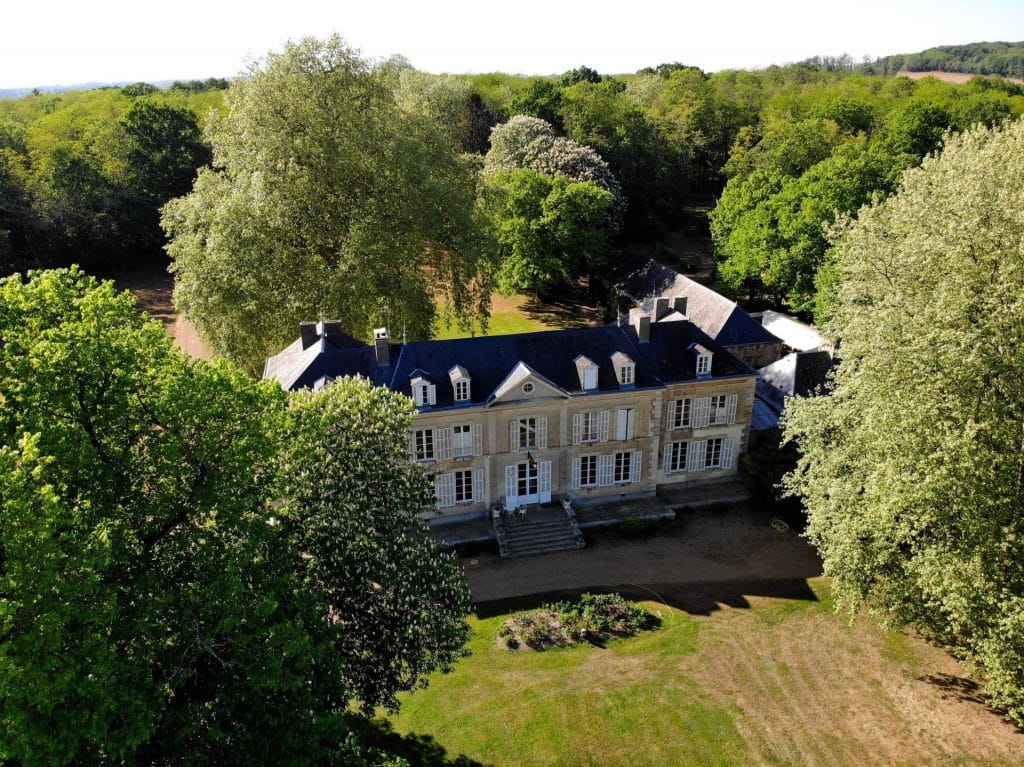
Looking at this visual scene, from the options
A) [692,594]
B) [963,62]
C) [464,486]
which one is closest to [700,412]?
[692,594]

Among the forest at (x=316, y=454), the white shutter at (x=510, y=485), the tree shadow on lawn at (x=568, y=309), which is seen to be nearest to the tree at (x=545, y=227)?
the tree shadow on lawn at (x=568, y=309)

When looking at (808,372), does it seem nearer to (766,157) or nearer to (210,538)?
(210,538)

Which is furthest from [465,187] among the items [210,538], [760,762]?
[760,762]

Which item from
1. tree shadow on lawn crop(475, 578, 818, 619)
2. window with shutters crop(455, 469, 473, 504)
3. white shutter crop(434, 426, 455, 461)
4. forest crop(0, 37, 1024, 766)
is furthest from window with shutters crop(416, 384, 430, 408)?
tree shadow on lawn crop(475, 578, 818, 619)

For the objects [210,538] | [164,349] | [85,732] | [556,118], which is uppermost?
[556,118]

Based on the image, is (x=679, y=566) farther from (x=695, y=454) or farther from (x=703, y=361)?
(x=703, y=361)

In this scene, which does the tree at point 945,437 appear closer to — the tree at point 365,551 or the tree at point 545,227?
the tree at point 365,551

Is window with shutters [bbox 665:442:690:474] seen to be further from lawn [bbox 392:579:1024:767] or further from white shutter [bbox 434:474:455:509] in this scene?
white shutter [bbox 434:474:455:509]
